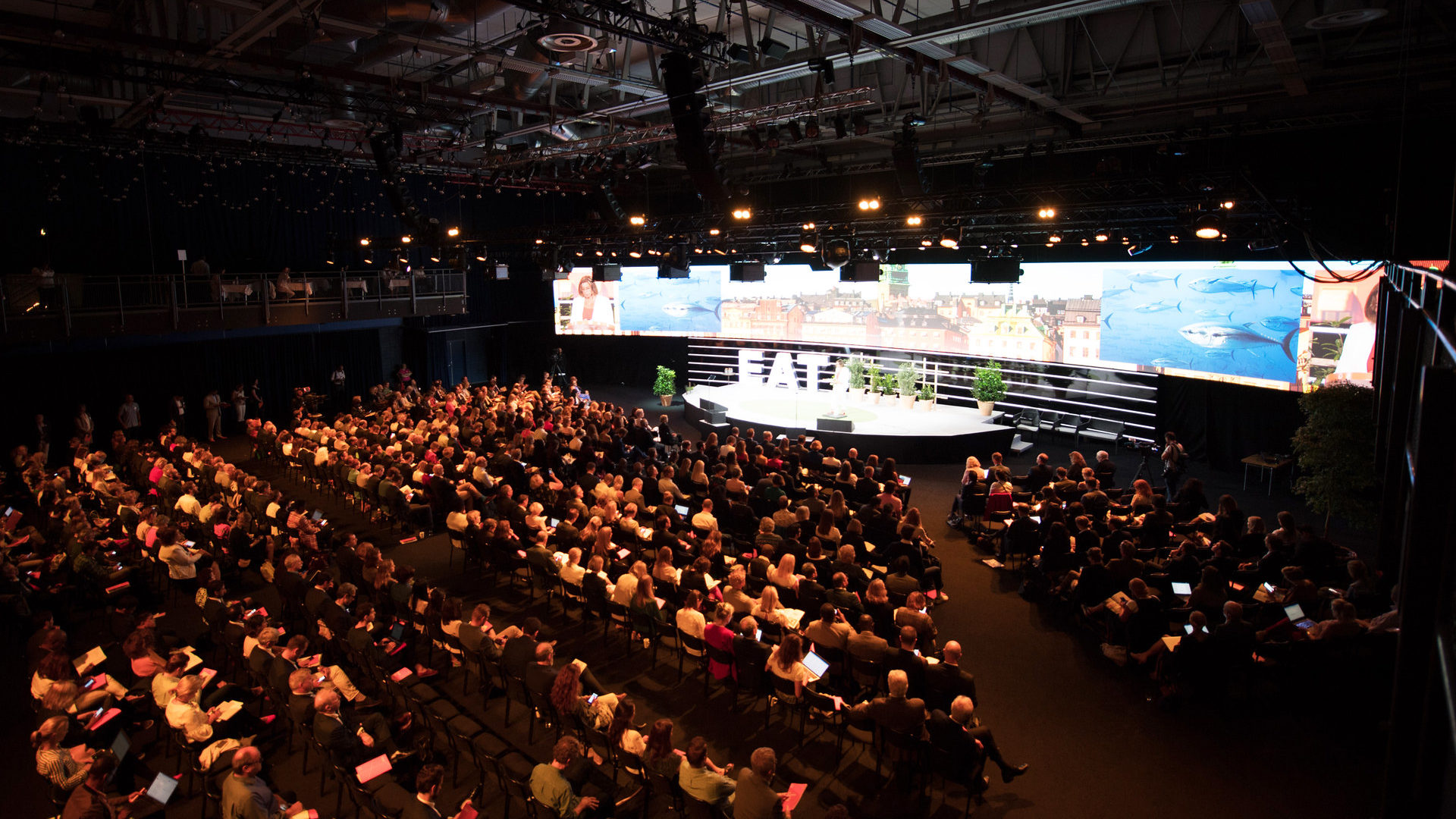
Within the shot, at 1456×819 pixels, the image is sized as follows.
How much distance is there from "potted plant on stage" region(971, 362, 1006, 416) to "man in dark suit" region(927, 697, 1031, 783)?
1275 cm

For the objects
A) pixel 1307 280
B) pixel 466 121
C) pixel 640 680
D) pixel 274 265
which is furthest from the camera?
pixel 274 265

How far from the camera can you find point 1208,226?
30.0 feet

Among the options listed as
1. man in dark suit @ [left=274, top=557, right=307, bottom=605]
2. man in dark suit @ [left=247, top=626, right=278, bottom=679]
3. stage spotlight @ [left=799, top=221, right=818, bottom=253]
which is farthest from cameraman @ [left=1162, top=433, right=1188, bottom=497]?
man in dark suit @ [left=247, top=626, right=278, bottom=679]

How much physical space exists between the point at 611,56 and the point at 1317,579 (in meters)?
10.3

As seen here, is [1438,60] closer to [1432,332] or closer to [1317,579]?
[1432,332]

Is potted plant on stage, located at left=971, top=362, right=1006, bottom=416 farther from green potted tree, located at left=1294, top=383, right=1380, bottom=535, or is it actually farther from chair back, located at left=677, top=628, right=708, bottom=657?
chair back, located at left=677, top=628, right=708, bottom=657

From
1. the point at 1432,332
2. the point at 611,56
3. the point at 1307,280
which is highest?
the point at 611,56

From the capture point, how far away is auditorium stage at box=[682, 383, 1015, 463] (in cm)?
1562

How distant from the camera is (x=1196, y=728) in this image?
6.43 m

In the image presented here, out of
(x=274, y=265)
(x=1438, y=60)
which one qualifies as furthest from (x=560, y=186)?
(x=1438, y=60)

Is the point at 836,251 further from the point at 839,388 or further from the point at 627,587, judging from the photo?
the point at 627,587

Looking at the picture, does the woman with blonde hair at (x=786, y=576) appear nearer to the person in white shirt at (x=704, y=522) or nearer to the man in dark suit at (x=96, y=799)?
the person in white shirt at (x=704, y=522)

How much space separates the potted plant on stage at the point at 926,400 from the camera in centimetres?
1778

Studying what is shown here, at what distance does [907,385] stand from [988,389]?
6.15 feet
